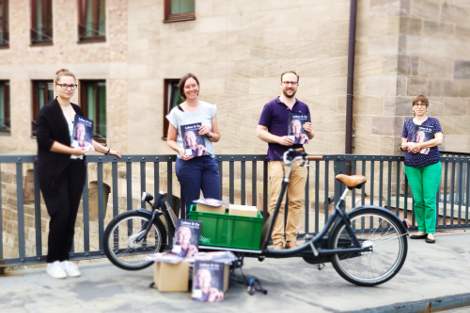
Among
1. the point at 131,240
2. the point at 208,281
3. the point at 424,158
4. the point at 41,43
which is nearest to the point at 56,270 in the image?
the point at 131,240

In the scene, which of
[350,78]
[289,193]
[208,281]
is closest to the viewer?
[208,281]

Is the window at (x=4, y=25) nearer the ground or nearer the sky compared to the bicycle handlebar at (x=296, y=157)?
nearer the sky

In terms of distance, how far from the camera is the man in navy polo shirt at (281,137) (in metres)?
6.12

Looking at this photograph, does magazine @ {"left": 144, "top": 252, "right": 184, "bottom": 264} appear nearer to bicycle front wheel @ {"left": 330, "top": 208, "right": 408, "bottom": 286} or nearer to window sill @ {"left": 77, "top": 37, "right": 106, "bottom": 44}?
bicycle front wheel @ {"left": 330, "top": 208, "right": 408, "bottom": 286}

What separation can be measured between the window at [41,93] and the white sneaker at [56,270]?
13.4 meters

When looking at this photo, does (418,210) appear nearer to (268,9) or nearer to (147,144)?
(268,9)

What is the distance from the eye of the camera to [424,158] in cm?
730

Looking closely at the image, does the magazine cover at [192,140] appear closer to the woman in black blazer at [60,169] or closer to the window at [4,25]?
the woman in black blazer at [60,169]

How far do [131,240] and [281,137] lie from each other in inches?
69.6

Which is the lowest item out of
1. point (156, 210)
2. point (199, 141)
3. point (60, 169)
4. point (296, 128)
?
point (156, 210)

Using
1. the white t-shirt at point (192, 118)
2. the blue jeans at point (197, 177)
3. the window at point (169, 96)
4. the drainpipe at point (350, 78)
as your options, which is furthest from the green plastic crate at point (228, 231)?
the window at point (169, 96)

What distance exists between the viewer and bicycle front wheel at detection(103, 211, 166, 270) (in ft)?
18.5

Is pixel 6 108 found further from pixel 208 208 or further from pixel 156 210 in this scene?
pixel 208 208

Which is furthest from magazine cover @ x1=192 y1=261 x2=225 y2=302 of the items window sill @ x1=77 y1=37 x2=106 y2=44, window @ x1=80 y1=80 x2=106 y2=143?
window sill @ x1=77 y1=37 x2=106 y2=44
